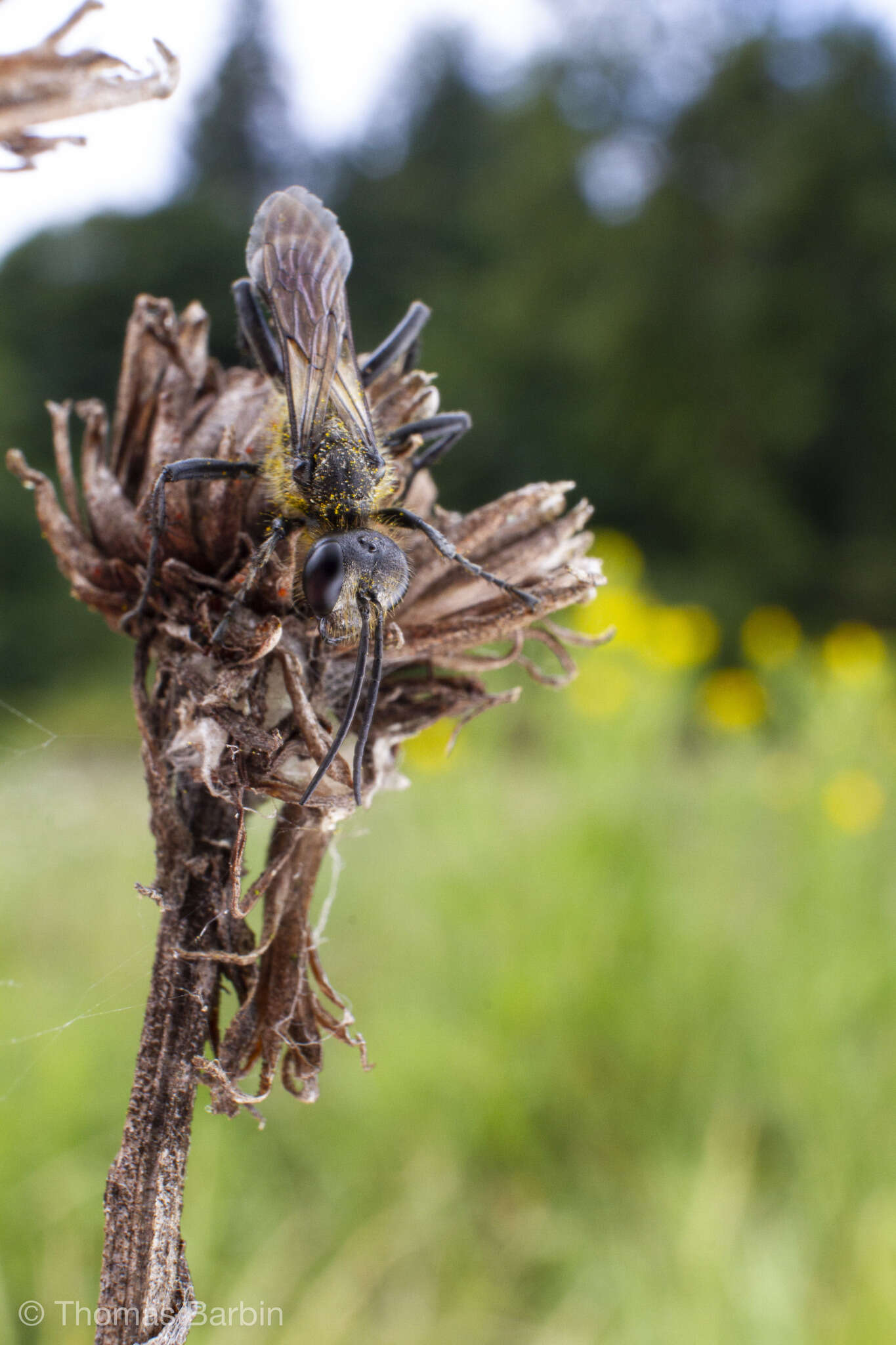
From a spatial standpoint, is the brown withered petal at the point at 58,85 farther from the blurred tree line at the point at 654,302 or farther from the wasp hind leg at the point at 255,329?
the blurred tree line at the point at 654,302

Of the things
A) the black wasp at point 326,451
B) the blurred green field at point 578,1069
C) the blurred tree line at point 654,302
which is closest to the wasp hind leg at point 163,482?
the black wasp at point 326,451

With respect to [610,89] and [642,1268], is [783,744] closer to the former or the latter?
[642,1268]

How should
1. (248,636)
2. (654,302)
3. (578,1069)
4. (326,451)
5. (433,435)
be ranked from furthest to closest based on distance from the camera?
(654,302) < (578,1069) < (433,435) < (326,451) < (248,636)

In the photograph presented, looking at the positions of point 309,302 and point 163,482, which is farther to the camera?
point 309,302

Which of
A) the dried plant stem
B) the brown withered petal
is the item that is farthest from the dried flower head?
the brown withered petal

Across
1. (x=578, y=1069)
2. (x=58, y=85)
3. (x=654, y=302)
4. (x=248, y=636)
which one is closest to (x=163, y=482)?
(x=248, y=636)

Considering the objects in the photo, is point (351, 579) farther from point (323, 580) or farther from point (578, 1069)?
point (578, 1069)
